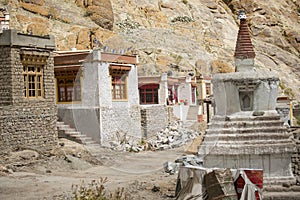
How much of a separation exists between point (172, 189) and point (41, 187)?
14.3 ft

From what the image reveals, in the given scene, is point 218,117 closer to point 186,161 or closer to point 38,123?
point 186,161

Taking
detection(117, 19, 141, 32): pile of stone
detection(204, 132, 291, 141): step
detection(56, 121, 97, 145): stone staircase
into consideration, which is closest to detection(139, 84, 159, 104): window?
detection(56, 121, 97, 145): stone staircase

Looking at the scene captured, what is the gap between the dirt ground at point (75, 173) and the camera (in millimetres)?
13906

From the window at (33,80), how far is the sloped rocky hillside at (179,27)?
9.97m

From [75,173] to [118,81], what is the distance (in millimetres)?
9018

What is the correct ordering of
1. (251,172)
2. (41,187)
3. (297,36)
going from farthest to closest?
(297,36), (41,187), (251,172)

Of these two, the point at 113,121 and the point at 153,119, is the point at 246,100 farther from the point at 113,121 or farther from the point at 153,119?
the point at 153,119

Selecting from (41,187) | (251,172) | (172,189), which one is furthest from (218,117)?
(41,187)

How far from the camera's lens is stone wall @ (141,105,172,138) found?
89.7ft

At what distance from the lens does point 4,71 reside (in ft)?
63.2

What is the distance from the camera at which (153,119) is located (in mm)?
28562

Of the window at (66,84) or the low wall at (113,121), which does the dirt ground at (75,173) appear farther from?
the window at (66,84)

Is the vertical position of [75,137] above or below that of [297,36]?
below

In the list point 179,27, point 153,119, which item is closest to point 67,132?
→ point 153,119
